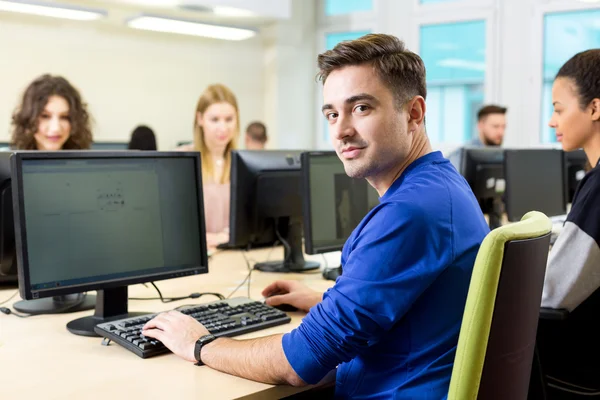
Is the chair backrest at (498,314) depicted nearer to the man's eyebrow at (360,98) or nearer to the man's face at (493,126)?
the man's eyebrow at (360,98)

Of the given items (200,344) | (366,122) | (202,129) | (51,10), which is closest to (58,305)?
(200,344)

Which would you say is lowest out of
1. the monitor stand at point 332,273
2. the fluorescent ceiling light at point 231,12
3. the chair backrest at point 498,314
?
the monitor stand at point 332,273

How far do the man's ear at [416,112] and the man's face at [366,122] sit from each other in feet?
0.05

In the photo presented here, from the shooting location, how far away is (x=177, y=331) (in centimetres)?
140

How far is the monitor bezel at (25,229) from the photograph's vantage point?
1412 mm

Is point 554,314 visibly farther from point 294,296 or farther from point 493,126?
point 493,126

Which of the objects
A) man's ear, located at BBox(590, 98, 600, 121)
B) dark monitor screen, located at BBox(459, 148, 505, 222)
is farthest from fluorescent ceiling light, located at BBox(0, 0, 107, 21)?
man's ear, located at BBox(590, 98, 600, 121)

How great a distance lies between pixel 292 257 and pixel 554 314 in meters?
0.95

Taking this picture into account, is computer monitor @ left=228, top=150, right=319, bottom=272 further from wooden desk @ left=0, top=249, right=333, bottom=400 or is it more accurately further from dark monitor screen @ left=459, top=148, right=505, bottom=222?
dark monitor screen @ left=459, top=148, right=505, bottom=222

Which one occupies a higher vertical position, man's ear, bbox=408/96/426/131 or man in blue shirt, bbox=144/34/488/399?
man's ear, bbox=408/96/426/131

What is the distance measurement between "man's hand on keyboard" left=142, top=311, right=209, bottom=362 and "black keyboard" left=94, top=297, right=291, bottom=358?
2cm

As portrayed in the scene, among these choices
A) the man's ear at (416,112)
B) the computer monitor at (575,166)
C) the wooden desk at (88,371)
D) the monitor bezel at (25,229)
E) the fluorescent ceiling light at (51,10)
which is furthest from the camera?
the fluorescent ceiling light at (51,10)

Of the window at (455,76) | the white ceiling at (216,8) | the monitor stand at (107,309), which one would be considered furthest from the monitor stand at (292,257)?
the window at (455,76)

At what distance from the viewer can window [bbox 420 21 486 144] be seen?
5887mm
